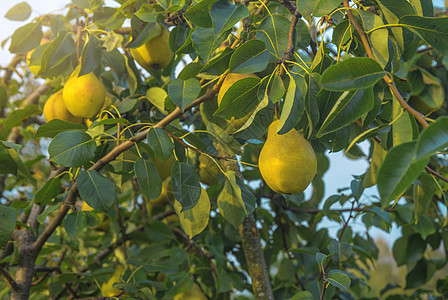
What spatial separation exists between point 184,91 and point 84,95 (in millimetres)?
402

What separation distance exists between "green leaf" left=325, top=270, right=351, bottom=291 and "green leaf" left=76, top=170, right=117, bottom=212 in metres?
0.46

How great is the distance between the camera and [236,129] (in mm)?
959

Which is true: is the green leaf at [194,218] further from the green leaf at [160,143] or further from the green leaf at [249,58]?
the green leaf at [249,58]

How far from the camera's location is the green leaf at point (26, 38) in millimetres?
1195

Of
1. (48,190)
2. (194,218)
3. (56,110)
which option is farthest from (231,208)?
(56,110)

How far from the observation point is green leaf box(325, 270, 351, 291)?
82 centimetres

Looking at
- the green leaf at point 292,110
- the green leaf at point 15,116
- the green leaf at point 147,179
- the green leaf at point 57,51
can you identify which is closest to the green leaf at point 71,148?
the green leaf at point 147,179

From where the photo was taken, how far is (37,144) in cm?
259

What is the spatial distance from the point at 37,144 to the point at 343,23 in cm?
223

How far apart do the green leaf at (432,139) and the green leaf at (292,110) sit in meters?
0.24

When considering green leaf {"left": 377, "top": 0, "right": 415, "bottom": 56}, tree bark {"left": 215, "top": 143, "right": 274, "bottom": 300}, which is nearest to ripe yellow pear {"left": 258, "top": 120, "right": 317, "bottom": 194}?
green leaf {"left": 377, "top": 0, "right": 415, "bottom": 56}

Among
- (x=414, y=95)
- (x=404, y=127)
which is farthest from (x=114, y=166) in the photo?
(x=414, y=95)

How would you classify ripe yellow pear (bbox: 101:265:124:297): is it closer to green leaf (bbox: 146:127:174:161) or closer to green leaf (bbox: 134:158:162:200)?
green leaf (bbox: 134:158:162:200)

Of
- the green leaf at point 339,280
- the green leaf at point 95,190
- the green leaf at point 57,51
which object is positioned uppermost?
the green leaf at point 57,51
